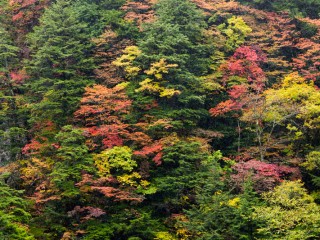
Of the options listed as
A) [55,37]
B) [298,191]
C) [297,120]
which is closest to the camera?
[298,191]

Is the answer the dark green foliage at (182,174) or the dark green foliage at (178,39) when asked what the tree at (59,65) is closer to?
the dark green foliage at (178,39)

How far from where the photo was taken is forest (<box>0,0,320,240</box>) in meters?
22.6

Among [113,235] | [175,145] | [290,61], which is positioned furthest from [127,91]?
[290,61]

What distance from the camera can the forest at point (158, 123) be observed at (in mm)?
22578

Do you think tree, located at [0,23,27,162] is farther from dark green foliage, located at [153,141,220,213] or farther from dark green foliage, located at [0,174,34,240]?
dark green foliage, located at [153,141,220,213]

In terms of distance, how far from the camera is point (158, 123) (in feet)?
85.4

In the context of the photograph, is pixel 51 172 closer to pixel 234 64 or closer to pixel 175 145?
pixel 175 145

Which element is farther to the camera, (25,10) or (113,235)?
(25,10)

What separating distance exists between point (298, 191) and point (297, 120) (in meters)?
6.84

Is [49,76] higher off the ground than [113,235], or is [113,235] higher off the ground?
[49,76]

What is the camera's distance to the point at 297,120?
91.5 ft

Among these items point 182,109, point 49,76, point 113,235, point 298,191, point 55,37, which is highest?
point 55,37

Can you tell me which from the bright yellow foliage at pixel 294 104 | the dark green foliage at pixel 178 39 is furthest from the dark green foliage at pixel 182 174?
the dark green foliage at pixel 178 39

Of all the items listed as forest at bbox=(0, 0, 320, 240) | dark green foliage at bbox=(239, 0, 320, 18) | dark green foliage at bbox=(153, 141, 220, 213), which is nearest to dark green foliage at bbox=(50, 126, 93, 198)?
forest at bbox=(0, 0, 320, 240)
